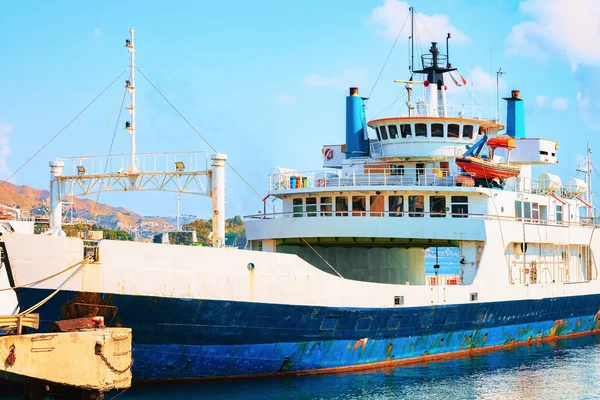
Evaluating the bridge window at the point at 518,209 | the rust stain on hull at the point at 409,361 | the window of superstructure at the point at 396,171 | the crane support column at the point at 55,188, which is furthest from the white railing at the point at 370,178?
the crane support column at the point at 55,188

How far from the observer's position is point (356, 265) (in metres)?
27.3

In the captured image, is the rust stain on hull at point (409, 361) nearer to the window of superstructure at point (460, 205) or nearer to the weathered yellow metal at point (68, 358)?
the weathered yellow metal at point (68, 358)

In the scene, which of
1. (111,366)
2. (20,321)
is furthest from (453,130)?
(20,321)

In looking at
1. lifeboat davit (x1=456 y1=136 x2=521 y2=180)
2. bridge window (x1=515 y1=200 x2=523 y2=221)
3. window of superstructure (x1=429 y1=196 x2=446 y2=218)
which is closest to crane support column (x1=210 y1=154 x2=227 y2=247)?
window of superstructure (x1=429 y1=196 x2=446 y2=218)

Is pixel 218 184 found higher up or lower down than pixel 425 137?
lower down

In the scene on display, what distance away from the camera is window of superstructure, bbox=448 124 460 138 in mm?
27156

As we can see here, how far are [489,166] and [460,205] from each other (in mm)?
1542

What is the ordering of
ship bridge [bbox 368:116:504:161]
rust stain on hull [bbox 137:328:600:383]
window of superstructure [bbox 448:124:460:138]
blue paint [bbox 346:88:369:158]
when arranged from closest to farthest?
rust stain on hull [bbox 137:328:600:383]
ship bridge [bbox 368:116:504:161]
window of superstructure [bbox 448:124:460:138]
blue paint [bbox 346:88:369:158]

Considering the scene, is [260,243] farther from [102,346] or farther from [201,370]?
[102,346]

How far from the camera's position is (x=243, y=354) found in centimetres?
1995

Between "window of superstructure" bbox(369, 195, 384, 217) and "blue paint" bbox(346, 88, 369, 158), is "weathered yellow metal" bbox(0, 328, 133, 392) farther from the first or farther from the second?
"blue paint" bbox(346, 88, 369, 158)

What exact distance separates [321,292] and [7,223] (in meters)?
18.2

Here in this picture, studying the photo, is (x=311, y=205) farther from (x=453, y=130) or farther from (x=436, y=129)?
(x=453, y=130)

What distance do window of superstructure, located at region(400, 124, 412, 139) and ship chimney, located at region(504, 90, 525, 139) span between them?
255 inches
